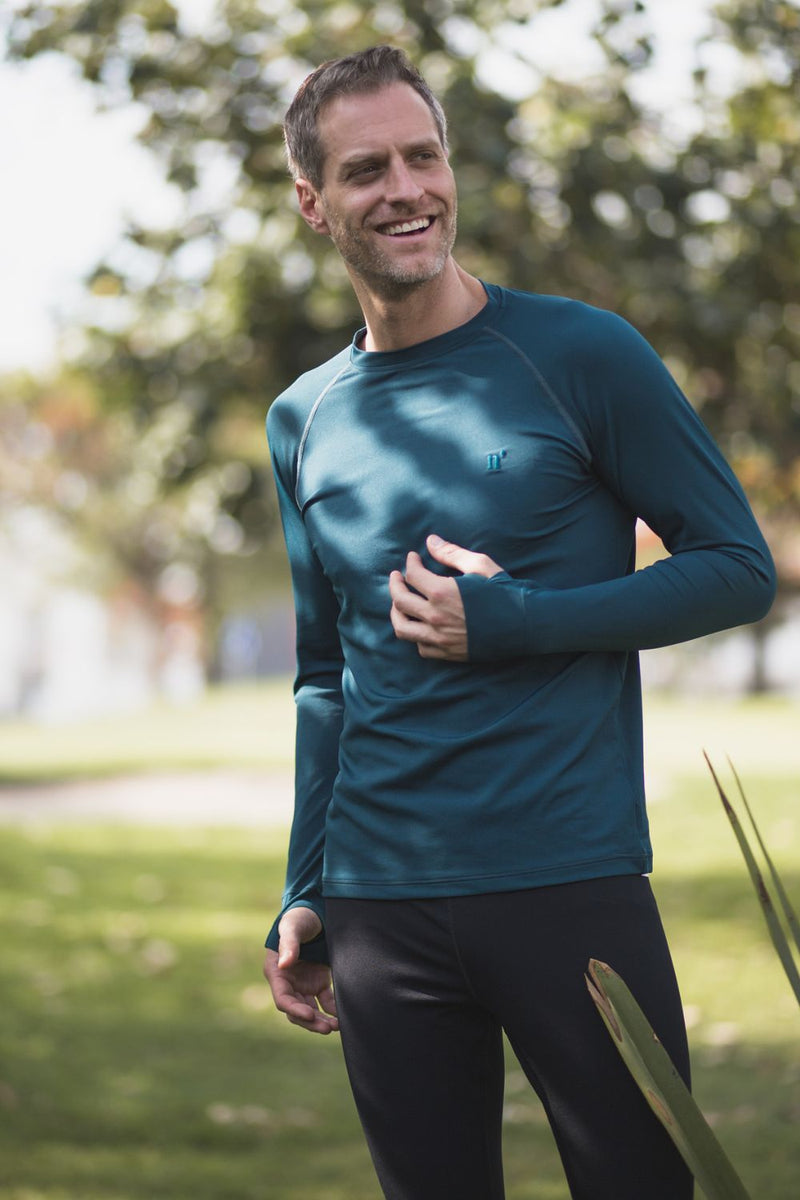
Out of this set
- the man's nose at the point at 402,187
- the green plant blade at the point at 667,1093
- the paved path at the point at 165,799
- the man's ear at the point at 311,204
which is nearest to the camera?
the green plant blade at the point at 667,1093

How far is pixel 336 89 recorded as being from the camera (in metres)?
2.27

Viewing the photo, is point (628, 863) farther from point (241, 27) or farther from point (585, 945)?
point (241, 27)

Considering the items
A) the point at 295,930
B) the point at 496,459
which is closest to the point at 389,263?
the point at 496,459

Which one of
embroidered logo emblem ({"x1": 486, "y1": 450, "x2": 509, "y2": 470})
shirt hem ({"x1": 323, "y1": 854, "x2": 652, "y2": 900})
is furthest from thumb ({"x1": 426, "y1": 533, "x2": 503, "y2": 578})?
shirt hem ({"x1": 323, "y1": 854, "x2": 652, "y2": 900})

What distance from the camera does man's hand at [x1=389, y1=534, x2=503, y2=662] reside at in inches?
82.4

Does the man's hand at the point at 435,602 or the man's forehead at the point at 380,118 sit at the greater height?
the man's forehead at the point at 380,118

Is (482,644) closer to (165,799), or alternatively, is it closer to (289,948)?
(289,948)

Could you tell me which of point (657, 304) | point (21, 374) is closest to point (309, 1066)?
point (657, 304)

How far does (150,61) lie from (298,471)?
209 inches

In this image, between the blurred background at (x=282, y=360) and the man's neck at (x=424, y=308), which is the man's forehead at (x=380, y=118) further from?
the blurred background at (x=282, y=360)

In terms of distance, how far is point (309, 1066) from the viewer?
675 cm

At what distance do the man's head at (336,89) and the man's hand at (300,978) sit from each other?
1087 mm

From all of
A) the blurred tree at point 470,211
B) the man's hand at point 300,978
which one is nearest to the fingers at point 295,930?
the man's hand at point 300,978

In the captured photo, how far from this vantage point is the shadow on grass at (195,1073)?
5.23m
